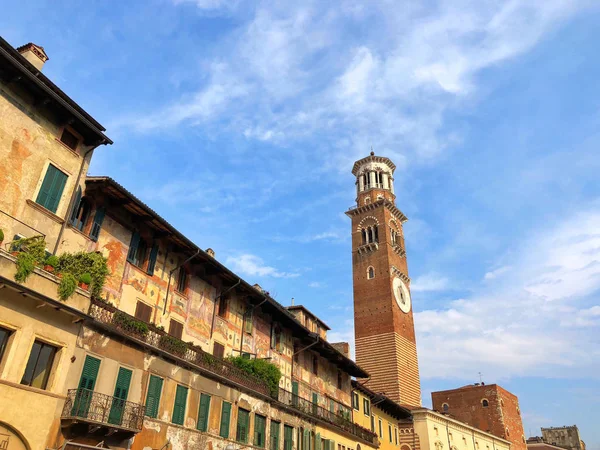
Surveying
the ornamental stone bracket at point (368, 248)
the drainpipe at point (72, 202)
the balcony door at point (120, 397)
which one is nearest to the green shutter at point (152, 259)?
the drainpipe at point (72, 202)

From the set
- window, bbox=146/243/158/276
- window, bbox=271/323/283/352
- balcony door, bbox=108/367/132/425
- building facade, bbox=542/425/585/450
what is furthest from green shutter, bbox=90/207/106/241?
building facade, bbox=542/425/585/450

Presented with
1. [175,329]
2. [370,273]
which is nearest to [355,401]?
[175,329]

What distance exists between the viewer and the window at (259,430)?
22375 mm

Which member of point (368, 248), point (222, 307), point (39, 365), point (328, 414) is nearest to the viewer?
point (39, 365)

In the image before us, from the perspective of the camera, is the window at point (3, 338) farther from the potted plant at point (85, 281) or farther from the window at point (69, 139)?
the window at point (69, 139)

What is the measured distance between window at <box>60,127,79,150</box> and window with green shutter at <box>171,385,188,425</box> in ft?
30.4

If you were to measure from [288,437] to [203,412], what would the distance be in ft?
22.7

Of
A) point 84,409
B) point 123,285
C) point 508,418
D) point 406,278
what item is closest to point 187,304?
point 123,285

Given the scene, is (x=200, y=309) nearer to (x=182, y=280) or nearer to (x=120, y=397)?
(x=182, y=280)

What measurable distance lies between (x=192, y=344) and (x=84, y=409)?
5.50 m

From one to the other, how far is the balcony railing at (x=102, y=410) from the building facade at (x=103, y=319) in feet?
0.13

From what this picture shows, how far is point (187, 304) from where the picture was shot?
2111 centimetres

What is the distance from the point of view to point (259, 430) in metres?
22.7

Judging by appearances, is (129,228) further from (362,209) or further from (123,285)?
(362,209)
